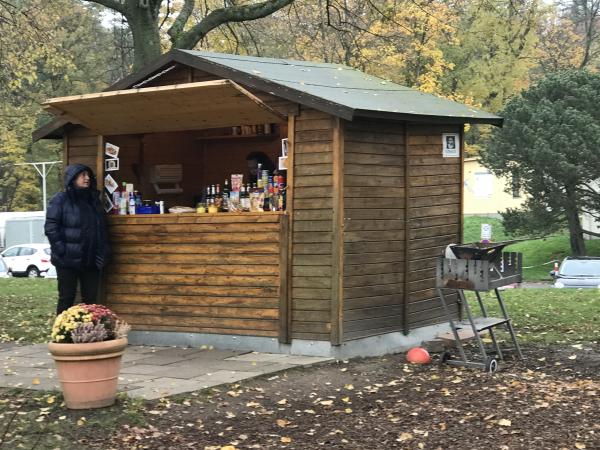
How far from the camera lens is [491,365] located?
24.4ft

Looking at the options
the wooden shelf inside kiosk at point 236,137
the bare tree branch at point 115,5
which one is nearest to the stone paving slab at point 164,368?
the wooden shelf inside kiosk at point 236,137

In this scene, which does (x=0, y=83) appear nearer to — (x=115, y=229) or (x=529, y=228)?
(x=115, y=229)

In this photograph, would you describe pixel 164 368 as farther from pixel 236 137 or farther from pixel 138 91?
pixel 236 137

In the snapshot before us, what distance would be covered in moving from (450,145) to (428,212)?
2.81 feet

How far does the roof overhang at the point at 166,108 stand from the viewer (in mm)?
7711

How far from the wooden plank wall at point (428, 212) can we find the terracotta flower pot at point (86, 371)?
3759mm

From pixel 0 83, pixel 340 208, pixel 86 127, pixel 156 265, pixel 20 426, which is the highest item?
pixel 0 83

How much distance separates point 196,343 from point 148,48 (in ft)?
24.6

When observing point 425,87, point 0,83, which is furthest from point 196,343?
point 425,87

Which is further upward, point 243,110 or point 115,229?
point 243,110

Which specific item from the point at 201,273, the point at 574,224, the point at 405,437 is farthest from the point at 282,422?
the point at 574,224

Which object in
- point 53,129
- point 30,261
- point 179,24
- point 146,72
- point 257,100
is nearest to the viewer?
point 257,100

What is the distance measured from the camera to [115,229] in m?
9.02

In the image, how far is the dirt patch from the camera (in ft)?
17.1
